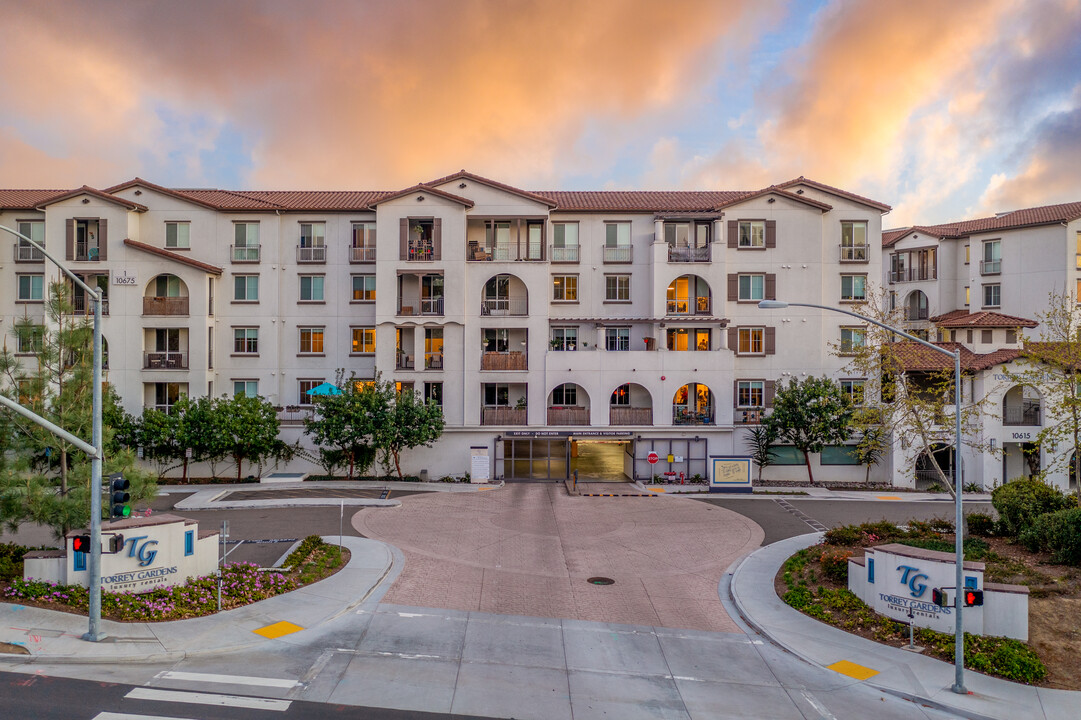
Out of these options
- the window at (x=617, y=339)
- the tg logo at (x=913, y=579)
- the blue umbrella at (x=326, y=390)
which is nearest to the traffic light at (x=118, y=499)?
the tg logo at (x=913, y=579)

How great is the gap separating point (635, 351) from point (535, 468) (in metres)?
9.04

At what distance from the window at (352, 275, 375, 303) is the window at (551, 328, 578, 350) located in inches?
447

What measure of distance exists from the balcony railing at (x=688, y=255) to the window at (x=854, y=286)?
905 cm

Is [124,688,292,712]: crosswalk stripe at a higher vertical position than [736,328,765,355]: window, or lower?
lower

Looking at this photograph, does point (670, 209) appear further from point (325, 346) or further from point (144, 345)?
point (144, 345)

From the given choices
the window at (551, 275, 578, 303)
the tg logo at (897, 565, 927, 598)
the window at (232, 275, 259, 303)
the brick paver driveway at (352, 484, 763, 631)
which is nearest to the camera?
the tg logo at (897, 565, 927, 598)

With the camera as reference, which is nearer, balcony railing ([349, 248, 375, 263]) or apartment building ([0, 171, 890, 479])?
apartment building ([0, 171, 890, 479])

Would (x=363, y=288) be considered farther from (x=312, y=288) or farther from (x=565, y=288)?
(x=565, y=288)

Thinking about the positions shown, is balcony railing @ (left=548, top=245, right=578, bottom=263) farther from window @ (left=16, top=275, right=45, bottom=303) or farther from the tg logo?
window @ (left=16, top=275, right=45, bottom=303)

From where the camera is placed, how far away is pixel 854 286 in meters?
42.5

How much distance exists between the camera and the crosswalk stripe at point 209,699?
41.1ft

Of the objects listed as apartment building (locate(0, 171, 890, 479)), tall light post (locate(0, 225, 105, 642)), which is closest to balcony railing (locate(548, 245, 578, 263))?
apartment building (locate(0, 171, 890, 479))

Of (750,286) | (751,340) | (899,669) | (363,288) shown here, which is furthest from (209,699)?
(750,286)

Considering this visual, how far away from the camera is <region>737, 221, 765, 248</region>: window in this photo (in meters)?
41.9
